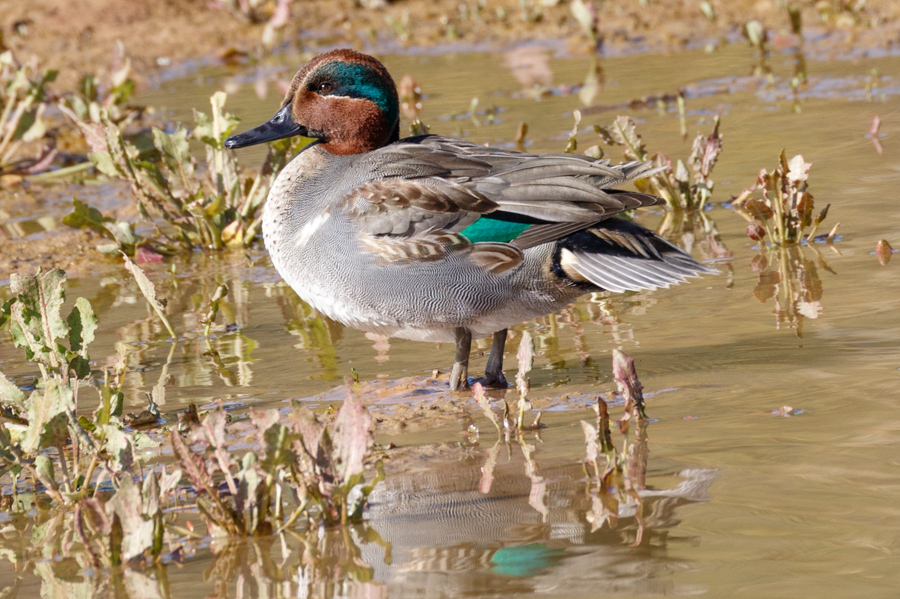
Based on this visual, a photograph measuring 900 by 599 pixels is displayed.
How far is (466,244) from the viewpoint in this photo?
4.45 meters

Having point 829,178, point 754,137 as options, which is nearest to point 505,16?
point 754,137

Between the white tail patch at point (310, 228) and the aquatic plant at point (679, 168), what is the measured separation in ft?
7.93

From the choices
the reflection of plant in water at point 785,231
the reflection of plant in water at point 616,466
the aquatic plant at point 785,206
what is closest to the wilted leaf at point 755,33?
the reflection of plant in water at point 785,231

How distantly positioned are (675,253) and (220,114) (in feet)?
9.75

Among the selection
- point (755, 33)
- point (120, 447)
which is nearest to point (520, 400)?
point (120, 447)

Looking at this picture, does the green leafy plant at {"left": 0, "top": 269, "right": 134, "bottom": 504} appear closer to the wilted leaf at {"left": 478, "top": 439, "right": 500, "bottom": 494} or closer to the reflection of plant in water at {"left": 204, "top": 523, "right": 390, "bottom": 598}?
the reflection of plant in water at {"left": 204, "top": 523, "right": 390, "bottom": 598}

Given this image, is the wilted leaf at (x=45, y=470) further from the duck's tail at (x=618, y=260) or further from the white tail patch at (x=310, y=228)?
the duck's tail at (x=618, y=260)

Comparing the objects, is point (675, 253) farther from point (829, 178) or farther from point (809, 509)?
point (829, 178)

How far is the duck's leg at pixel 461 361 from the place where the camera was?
15.2 ft

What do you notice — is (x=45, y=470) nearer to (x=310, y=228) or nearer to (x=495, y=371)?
(x=310, y=228)

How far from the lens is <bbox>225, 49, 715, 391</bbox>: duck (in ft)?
14.5

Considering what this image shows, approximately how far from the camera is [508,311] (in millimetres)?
4539

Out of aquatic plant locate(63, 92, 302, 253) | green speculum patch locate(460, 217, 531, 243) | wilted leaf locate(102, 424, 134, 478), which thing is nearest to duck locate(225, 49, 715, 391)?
green speculum patch locate(460, 217, 531, 243)

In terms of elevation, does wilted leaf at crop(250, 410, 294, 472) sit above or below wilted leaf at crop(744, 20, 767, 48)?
below
